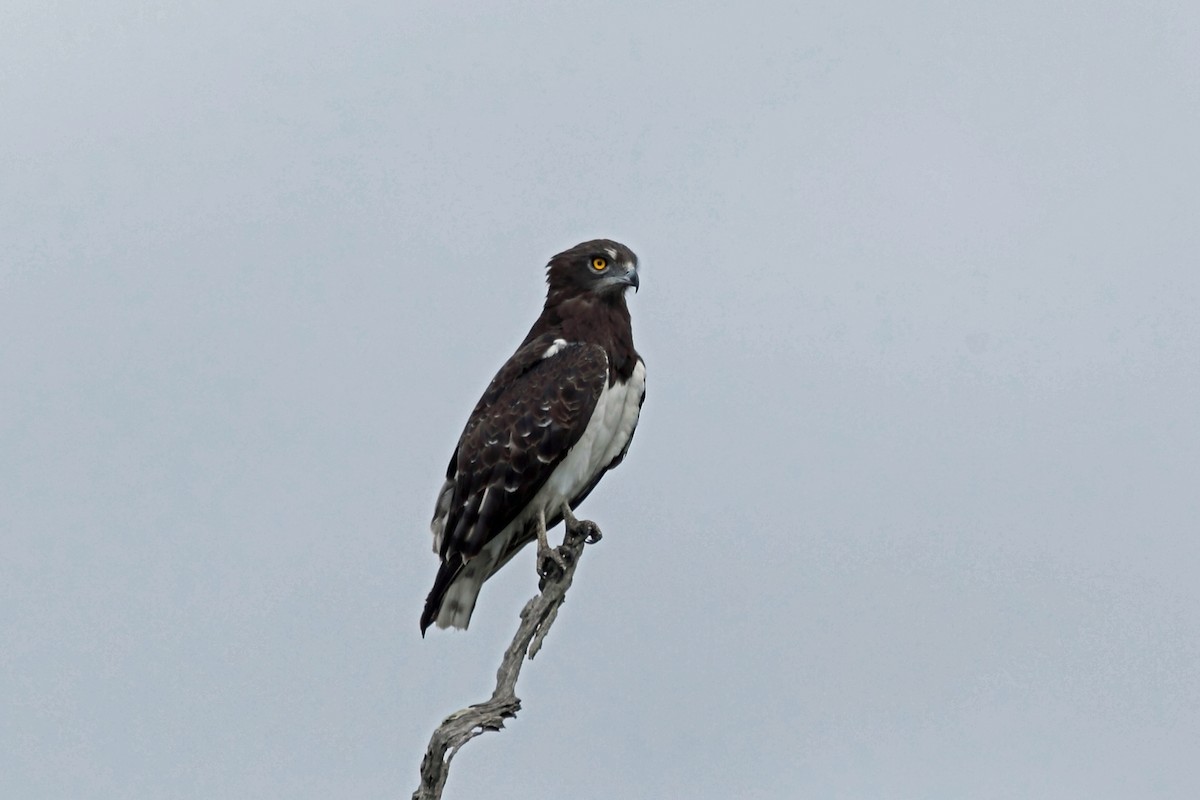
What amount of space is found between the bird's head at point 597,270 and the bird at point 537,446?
0.13 ft

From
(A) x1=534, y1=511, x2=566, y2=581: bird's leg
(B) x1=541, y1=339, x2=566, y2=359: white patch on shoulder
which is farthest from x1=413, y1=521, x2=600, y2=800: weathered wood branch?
(B) x1=541, y1=339, x2=566, y2=359: white patch on shoulder

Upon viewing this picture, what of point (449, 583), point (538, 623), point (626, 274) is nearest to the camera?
point (538, 623)

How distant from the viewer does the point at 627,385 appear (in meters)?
16.4

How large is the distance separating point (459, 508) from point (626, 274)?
2714 millimetres

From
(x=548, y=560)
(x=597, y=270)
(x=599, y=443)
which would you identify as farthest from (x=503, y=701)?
(x=597, y=270)

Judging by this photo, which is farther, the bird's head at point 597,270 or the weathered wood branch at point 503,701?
the bird's head at point 597,270

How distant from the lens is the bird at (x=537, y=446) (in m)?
15.5

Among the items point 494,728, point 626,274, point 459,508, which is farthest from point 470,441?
point 494,728

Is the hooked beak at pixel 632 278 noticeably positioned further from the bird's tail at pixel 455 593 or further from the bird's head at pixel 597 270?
the bird's tail at pixel 455 593

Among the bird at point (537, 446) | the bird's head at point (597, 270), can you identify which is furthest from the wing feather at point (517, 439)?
the bird's head at point (597, 270)

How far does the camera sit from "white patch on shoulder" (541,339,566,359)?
53.7 feet

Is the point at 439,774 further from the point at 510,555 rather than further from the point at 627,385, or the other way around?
the point at 627,385

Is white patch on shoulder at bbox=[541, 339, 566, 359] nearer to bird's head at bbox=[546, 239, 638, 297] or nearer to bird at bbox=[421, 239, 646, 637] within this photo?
bird at bbox=[421, 239, 646, 637]

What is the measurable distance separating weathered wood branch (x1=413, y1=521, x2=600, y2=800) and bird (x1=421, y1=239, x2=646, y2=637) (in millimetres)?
394
